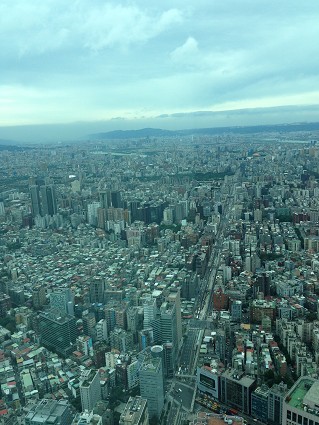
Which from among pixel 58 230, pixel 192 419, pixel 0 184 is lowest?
pixel 192 419

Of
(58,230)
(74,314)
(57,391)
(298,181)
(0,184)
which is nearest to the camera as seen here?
(57,391)

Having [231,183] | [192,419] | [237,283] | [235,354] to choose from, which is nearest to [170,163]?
[231,183]

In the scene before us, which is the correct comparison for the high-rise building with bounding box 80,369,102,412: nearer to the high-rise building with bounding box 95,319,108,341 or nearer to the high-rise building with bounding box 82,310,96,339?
the high-rise building with bounding box 95,319,108,341

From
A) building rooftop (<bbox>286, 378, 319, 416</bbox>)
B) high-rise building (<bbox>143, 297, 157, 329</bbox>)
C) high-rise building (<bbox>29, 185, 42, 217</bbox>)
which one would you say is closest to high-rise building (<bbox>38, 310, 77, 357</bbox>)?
high-rise building (<bbox>143, 297, 157, 329</bbox>)

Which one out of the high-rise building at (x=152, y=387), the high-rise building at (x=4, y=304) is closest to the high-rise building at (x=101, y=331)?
the high-rise building at (x=152, y=387)

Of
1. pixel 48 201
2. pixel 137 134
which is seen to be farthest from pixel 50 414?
pixel 137 134

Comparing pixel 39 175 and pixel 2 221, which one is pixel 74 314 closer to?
pixel 2 221

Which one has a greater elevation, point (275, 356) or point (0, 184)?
point (0, 184)

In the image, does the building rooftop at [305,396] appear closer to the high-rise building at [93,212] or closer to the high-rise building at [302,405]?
the high-rise building at [302,405]
